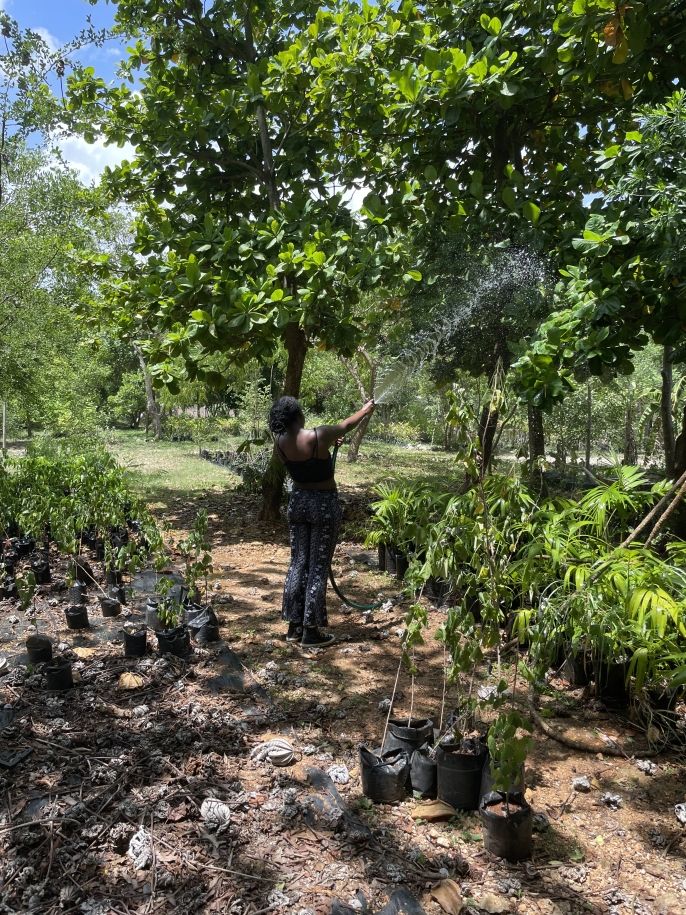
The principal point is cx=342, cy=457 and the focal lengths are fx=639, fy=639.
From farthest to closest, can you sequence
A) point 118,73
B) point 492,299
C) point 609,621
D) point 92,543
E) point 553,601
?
1. point 118,73
2. point 92,543
3. point 492,299
4. point 553,601
5. point 609,621

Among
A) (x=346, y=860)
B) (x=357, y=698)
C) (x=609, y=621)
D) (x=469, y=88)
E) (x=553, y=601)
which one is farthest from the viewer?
(x=469, y=88)

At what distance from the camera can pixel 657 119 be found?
337 centimetres

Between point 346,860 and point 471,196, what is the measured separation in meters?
4.92

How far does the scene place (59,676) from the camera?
11.2ft

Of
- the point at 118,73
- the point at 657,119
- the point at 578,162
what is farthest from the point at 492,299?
the point at 118,73

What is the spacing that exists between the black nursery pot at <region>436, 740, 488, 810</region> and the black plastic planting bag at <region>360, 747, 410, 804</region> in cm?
16

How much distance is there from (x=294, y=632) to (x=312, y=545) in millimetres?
626

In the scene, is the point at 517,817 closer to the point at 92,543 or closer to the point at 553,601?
the point at 553,601

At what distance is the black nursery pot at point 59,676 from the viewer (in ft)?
11.1

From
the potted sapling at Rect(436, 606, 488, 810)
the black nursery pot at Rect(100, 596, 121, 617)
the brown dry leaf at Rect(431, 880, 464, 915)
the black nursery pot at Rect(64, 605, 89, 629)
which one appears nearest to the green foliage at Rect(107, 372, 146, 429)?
the black nursery pot at Rect(100, 596, 121, 617)

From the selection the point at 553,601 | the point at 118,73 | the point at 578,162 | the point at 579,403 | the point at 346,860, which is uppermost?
the point at 118,73

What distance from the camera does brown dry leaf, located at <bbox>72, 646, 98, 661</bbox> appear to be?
392cm

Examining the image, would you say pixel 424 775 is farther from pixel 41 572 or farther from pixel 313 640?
pixel 41 572

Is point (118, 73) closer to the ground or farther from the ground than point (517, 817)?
farther from the ground
